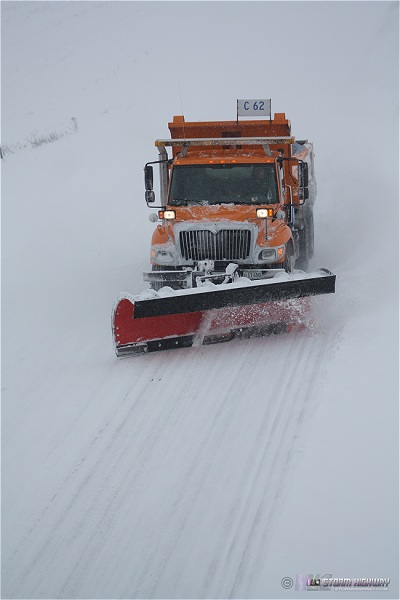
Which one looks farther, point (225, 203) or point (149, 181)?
point (149, 181)

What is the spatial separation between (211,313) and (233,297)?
48 cm

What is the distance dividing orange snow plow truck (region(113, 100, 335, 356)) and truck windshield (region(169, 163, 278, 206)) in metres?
0.01

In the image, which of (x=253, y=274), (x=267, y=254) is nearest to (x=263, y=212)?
(x=267, y=254)

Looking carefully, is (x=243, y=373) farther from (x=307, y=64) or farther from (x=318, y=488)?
(x=307, y=64)

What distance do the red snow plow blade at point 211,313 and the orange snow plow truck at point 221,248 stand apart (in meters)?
0.01

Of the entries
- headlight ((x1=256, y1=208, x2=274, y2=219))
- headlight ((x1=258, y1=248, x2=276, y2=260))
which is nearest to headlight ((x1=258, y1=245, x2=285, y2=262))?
headlight ((x1=258, y1=248, x2=276, y2=260))

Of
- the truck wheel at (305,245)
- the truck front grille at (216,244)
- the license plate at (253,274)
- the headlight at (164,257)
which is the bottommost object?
the truck wheel at (305,245)

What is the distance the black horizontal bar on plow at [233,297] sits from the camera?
231 inches

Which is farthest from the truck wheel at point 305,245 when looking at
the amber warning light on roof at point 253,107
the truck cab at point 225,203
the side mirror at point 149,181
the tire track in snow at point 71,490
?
the tire track in snow at point 71,490

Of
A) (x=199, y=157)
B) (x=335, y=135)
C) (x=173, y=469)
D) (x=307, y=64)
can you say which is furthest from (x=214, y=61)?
(x=173, y=469)

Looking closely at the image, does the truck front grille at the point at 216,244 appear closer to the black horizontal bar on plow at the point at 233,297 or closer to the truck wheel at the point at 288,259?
the truck wheel at the point at 288,259

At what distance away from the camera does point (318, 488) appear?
3953 millimetres

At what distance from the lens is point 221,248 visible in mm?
7090

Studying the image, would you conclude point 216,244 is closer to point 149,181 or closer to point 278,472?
point 149,181
